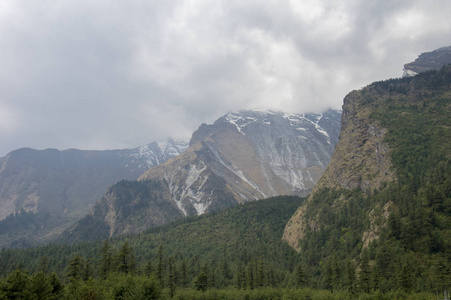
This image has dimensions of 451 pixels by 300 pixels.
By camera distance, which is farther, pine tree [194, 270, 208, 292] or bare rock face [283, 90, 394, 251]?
bare rock face [283, 90, 394, 251]

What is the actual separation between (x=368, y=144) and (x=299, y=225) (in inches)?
2431

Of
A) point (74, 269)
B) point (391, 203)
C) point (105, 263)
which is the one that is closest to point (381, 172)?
point (391, 203)

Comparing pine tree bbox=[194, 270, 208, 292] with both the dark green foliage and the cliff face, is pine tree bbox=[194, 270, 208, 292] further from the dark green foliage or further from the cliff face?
the cliff face

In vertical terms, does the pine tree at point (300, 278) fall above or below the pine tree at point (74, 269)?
below

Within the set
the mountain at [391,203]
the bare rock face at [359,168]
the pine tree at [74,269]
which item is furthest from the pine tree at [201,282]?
the bare rock face at [359,168]

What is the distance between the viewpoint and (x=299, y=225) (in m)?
186

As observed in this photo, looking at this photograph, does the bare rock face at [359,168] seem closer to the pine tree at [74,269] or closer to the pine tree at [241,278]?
the pine tree at [241,278]

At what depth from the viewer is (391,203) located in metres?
121

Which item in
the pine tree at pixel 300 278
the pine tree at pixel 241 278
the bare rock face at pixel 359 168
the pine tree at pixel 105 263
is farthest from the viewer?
the bare rock face at pixel 359 168

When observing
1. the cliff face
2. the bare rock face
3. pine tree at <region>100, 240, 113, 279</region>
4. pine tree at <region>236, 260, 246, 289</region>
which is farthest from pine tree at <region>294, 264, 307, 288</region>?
pine tree at <region>100, 240, 113, 279</region>

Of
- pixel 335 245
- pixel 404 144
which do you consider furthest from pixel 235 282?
pixel 404 144

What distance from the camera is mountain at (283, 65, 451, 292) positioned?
94500 millimetres

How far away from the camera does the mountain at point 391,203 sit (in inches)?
3720

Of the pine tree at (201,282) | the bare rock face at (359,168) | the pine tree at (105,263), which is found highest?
the bare rock face at (359,168)
